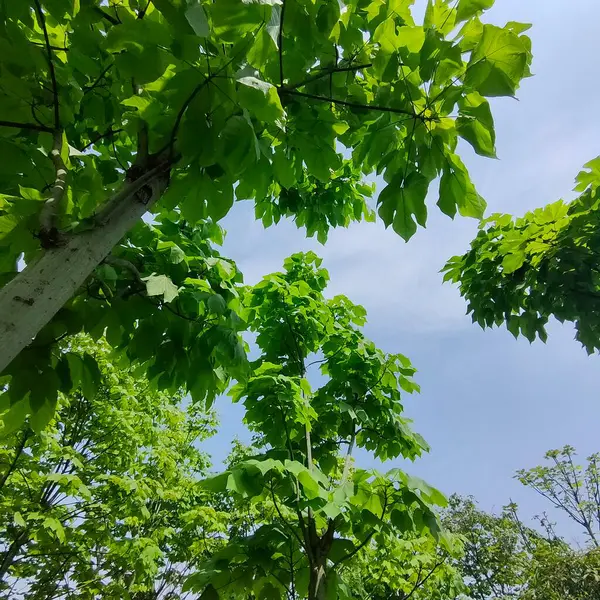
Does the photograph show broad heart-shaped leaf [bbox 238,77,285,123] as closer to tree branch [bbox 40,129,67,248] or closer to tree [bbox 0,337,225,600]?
tree branch [bbox 40,129,67,248]

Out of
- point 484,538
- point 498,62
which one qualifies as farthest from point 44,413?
point 484,538

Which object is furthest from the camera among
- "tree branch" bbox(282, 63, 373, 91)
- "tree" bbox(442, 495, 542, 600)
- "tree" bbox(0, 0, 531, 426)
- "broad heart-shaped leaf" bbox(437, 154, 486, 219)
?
"tree" bbox(442, 495, 542, 600)

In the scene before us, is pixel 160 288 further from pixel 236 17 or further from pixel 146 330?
pixel 236 17

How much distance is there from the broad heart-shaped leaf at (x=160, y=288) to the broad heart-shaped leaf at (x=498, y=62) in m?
1.16

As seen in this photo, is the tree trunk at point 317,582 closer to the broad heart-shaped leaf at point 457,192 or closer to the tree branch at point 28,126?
the broad heart-shaped leaf at point 457,192

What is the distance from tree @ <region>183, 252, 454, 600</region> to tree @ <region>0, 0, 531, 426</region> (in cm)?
138

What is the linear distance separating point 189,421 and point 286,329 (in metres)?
8.76

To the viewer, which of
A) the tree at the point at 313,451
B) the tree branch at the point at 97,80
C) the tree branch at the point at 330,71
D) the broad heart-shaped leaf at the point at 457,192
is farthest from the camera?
the tree at the point at 313,451

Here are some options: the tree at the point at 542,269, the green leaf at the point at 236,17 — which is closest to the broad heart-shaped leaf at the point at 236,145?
the green leaf at the point at 236,17

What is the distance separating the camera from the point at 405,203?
56.8 inches

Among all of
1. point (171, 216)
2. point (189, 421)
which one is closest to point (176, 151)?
point (171, 216)

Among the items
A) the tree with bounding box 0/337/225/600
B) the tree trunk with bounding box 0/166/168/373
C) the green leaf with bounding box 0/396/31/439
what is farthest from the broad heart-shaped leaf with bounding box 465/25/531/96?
the tree with bounding box 0/337/225/600

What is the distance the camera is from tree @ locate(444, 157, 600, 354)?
3.46m

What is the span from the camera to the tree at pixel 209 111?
1.02 metres
